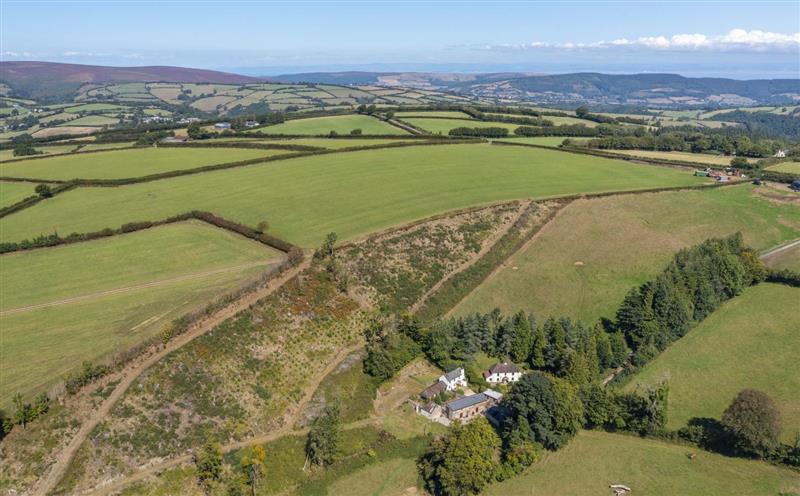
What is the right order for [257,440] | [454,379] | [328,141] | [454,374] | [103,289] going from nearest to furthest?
[257,440], [454,379], [454,374], [103,289], [328,141]

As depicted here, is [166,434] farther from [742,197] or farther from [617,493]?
[742,197]

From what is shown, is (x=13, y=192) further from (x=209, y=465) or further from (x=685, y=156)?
(x=685, y=156)

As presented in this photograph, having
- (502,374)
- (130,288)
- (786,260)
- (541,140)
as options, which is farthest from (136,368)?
(541,140)

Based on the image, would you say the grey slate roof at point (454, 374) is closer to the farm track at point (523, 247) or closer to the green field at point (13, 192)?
the farm track at point (523, 247)

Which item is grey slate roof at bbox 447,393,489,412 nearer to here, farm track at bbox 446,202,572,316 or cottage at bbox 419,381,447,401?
cottage at bbox 419,381,447,401

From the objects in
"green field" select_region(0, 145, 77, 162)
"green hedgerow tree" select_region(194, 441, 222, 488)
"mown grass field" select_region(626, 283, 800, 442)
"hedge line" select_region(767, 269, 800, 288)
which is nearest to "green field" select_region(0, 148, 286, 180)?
"green field" select_region(0, 145, 77, 162)
